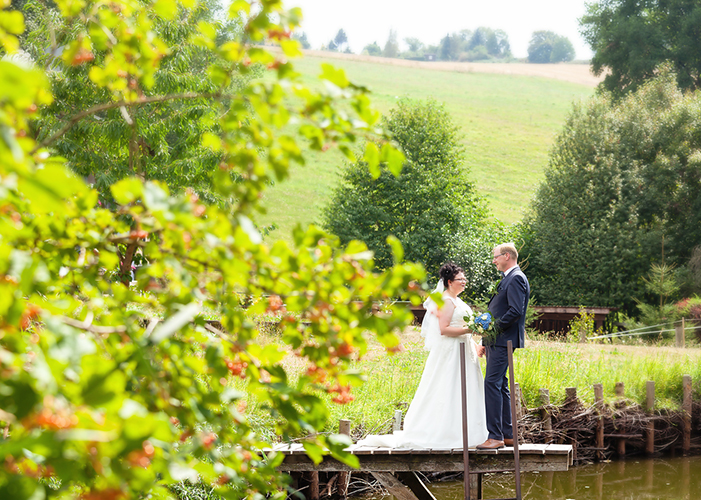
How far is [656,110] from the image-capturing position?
2183cm

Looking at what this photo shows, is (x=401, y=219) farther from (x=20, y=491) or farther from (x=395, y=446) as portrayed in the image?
(x=20, y=491)

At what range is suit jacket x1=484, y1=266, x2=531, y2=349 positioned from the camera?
5461 mm

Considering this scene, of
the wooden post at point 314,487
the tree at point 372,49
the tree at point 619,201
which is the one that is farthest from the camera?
the tree at point 372,49

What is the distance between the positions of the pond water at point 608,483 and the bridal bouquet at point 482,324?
3.61 metres

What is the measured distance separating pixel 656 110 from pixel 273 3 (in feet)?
76.6

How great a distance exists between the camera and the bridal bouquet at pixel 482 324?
17.8 ft

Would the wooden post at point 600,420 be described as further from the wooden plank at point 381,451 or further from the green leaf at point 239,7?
the green leaf at point 239,7

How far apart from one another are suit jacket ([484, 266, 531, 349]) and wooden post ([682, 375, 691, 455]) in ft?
19.7

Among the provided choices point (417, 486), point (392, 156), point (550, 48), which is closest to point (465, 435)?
point (417, 486)

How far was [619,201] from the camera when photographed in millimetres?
20781

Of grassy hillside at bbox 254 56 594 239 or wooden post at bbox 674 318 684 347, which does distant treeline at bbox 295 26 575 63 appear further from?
wooden post at bbox 674 318 684 347

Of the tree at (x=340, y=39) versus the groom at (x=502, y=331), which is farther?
the tree at (x=340, y=39)

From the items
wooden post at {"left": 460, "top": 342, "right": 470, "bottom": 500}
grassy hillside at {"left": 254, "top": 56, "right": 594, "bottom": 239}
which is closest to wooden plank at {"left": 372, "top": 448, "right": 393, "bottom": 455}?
wooden post at {"left": 460, "top": 342, "right": 470, "bottom": 500}

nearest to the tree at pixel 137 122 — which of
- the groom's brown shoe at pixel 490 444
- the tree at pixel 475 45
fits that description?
the groom's brown shoe at pixel 490 444
